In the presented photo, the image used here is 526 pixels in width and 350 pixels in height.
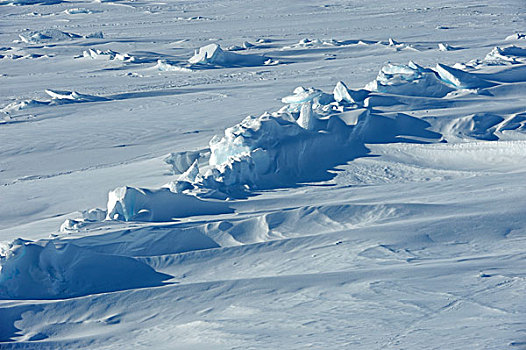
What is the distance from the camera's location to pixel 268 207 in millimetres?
5070

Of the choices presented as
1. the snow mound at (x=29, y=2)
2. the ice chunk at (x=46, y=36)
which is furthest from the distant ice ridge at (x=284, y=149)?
the snow mound at (x=29, y=2)

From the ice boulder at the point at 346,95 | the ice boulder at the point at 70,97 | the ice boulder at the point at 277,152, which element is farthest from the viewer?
the ice boulder at the point at 70,97

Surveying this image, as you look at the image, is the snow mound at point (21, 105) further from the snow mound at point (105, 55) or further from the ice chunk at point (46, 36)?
the ice chunk at point (46, 36)

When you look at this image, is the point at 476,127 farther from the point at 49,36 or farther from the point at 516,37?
the point at 49,36

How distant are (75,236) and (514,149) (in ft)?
12.0

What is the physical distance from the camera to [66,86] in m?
11.9

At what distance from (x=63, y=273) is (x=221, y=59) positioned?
960 cm

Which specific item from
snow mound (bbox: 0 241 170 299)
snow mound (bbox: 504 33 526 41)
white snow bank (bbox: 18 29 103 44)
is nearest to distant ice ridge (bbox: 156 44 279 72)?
snow mound (bbox: 504 33 526 41)

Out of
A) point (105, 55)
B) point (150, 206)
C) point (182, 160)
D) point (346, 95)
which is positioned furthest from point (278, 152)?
point (105, 55)

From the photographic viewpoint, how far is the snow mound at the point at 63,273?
12.9 ft

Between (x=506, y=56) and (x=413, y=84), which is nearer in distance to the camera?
(x=413, y=84)

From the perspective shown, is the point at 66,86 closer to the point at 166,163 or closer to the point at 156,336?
the point at 166,163

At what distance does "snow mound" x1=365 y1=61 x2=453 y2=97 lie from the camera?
332 inches

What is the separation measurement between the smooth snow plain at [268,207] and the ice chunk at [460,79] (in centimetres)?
3
